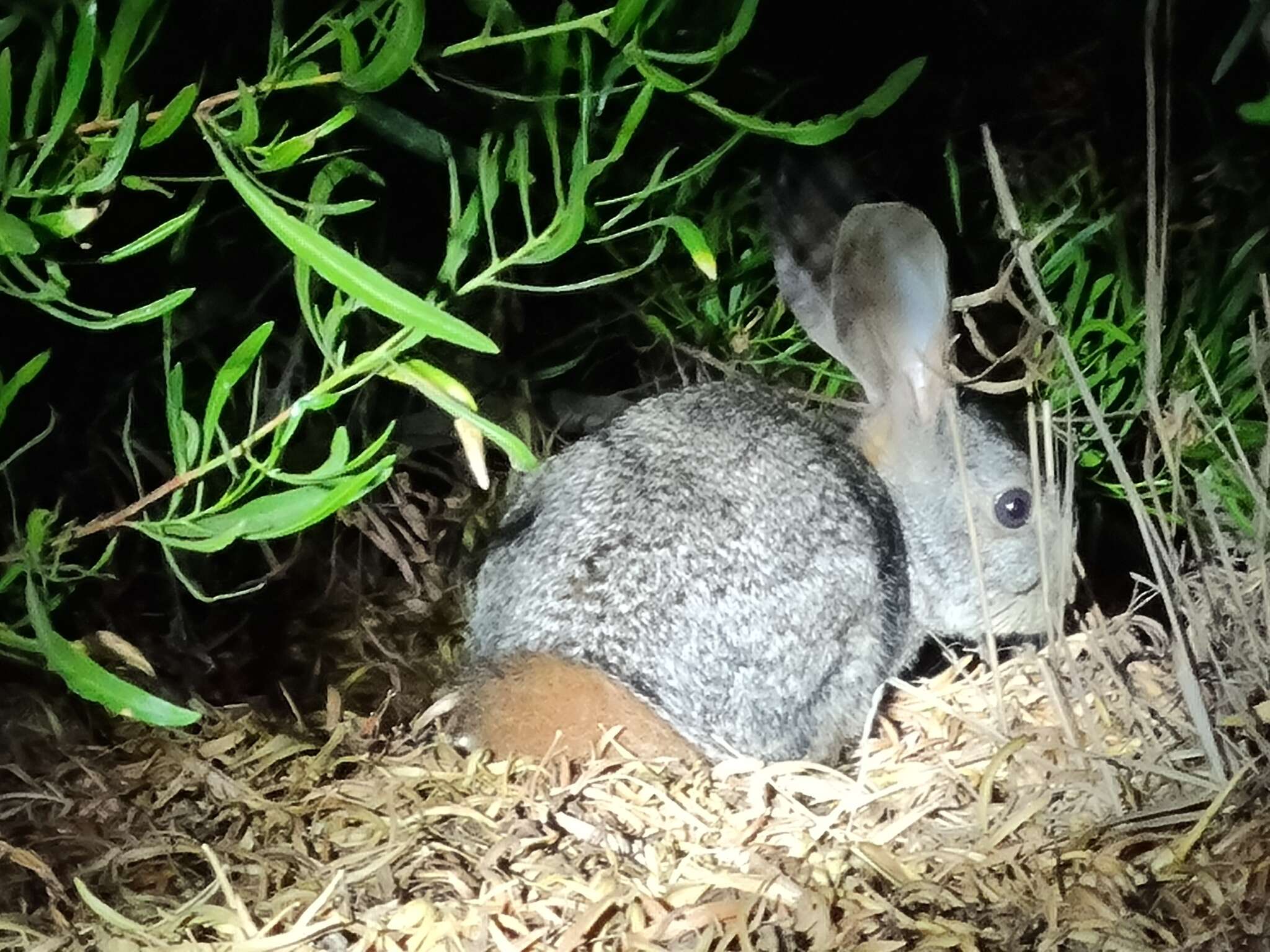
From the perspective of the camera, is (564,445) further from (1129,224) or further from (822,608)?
(1129,224)

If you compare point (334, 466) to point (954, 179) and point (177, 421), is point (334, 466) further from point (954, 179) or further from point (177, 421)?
point (954, 179)

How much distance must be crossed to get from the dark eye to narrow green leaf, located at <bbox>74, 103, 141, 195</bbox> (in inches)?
59.4

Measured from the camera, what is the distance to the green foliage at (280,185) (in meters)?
1.14

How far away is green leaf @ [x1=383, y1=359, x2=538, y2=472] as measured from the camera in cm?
121

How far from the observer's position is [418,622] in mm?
2070

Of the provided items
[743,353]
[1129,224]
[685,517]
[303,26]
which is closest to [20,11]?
[303,26]

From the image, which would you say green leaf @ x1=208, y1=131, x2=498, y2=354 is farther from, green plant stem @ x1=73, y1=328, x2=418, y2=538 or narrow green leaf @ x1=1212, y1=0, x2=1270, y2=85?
narrow green leaf @ x1=1212, y1=0, x2=1270, y2=85

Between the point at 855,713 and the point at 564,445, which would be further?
the point at 564,445

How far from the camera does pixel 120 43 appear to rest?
1130 millimetres

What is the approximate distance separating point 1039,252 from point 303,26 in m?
1.24

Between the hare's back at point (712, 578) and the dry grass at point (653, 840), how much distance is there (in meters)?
0.13

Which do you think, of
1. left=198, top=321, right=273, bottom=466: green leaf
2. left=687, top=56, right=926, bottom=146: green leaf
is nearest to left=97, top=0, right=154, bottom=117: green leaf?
left=198, top=321, right=273, bottom=466: green leaf

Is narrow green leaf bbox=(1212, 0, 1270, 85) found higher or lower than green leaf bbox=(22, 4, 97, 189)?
lower

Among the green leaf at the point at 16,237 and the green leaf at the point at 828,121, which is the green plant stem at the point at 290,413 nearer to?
the green leaf at the point at 16,237
